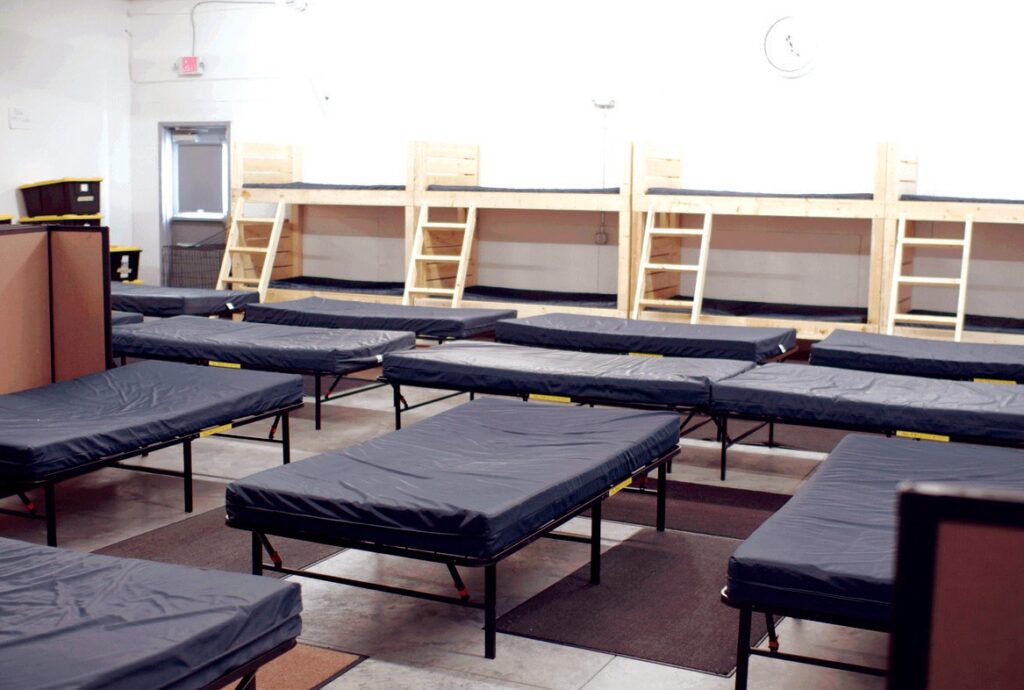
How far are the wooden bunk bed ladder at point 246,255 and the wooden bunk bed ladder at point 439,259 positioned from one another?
1190 millimetres

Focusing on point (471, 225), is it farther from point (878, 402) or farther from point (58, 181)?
point (878, 402)

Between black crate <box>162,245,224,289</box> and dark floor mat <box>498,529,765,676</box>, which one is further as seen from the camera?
black crate <box>162,245,224,289</box>

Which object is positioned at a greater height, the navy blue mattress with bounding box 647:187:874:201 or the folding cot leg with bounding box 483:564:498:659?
the navy blue mattress with bounding box 647:187:874:201

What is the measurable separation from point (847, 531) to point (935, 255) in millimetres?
5343

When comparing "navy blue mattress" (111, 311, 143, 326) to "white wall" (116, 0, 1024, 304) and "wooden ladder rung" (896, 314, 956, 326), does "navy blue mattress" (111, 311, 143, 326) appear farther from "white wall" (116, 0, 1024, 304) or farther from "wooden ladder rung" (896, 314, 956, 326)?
"wooden ladder rung" (896, 314, 956, 326)

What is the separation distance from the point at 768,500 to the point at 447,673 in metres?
2.15

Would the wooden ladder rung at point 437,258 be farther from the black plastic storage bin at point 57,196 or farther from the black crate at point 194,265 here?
the black plastic storage bin at point 57,196

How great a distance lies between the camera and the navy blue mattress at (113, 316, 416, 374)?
5.54 meters

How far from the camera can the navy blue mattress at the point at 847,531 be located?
2572 mm

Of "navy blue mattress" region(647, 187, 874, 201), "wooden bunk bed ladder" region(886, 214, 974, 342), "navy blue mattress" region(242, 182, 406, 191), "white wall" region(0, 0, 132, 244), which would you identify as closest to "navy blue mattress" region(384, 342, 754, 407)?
"wooden bunk bed ladder" region(886, 214, 974, 342)

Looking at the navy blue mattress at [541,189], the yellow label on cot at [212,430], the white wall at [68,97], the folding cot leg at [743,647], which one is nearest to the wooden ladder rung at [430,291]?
the navy blue mattress at [541,189]

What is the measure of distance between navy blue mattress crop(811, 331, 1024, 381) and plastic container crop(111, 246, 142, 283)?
634cm

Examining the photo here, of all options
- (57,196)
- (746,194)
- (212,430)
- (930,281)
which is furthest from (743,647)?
(57,196)

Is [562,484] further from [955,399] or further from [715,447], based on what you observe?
[715,447]
